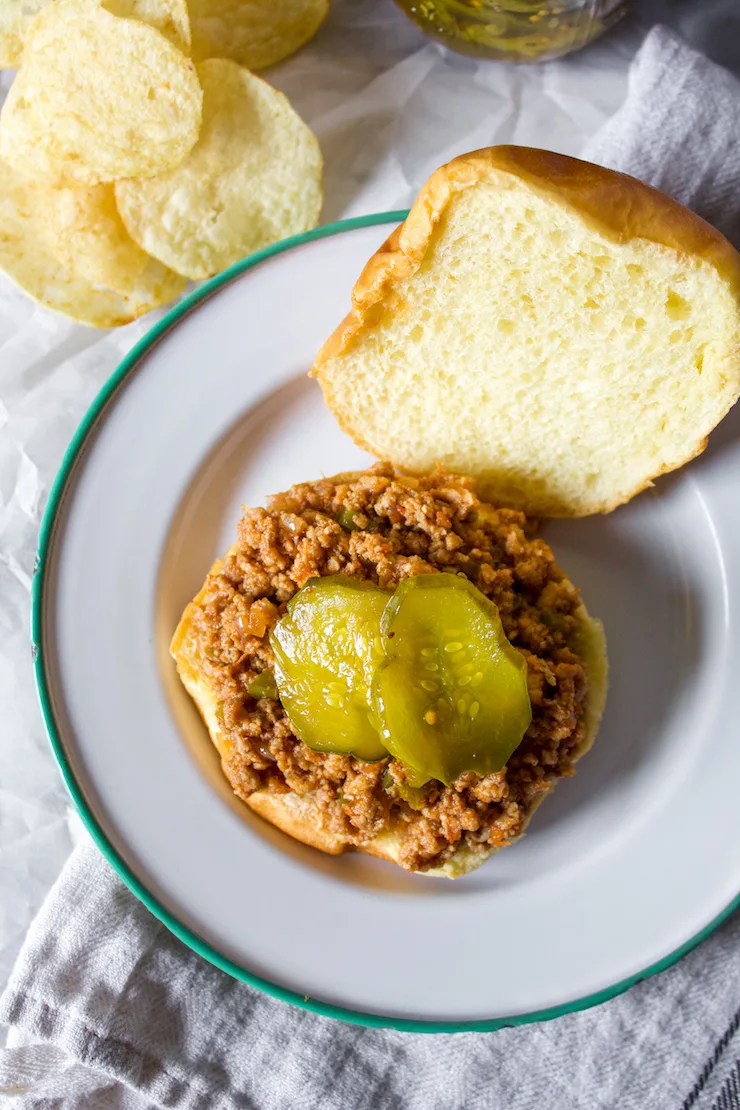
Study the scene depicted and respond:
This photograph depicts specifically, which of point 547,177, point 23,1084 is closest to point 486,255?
point 547,177

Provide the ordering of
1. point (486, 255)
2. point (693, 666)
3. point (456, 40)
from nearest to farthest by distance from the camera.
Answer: point (486, 255)
point (693, 666)
point (456, 40)

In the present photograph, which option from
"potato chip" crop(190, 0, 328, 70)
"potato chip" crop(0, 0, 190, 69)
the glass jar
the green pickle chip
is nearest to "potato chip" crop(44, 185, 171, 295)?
"potato chip" crop(0, 0, 190, 69)

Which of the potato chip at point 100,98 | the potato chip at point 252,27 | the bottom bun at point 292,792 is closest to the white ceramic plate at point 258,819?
the bottom bun at point 292,792

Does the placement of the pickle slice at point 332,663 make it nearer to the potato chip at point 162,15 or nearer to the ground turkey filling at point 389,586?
the ground turkey filling at point 389,586

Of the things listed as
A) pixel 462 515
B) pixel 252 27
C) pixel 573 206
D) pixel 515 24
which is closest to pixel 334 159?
pixel 252 27

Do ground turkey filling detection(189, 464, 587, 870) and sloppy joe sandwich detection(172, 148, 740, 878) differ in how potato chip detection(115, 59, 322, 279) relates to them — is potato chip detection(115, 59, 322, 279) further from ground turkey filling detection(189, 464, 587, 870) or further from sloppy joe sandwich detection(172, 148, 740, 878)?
ground turkey filling detection(189, 464, 587, 870)

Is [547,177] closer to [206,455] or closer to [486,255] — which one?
[486,255]
